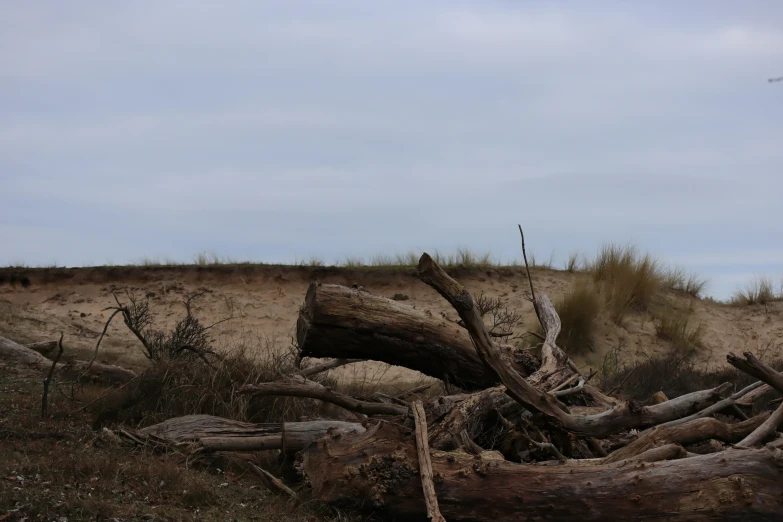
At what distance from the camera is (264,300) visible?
14.5 m

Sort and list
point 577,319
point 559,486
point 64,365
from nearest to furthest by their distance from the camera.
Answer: point 559,486 → point 64,365 → point 577,319

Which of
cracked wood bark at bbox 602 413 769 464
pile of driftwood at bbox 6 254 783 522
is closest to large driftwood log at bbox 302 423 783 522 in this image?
pile of driftwood at bbox 6 254 783 522

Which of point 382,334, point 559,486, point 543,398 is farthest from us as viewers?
point 382,334

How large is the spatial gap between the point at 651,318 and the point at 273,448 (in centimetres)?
1042

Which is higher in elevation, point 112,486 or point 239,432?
point 239,432

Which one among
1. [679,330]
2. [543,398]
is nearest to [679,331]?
[679,330]

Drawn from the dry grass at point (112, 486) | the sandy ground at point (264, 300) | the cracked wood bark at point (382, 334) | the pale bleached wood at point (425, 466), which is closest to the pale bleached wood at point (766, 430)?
the cracked wood bark at point (382, 334)

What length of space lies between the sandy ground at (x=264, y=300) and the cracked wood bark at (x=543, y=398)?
7.57 metres

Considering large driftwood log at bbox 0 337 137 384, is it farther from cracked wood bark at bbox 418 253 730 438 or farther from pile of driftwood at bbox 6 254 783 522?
cracked wood bark at bbox 418 253 730 438

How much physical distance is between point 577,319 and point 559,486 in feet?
30.2

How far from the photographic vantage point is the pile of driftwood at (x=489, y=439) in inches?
172

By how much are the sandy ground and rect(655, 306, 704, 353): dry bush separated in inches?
6.8

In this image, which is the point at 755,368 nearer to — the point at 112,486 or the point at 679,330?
the point at 112,486

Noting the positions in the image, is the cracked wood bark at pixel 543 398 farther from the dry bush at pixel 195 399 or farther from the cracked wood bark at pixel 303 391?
the dry bush at pixel 195 399
